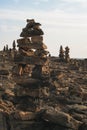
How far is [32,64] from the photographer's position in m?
35.8

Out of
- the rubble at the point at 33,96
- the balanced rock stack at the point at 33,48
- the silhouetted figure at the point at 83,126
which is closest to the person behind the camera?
the silhouetted figure at the point at 83,126

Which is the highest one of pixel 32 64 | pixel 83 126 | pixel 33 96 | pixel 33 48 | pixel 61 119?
pixel 33 48

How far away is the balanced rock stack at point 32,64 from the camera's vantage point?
116 feet

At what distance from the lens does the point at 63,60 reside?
12438 centimetres

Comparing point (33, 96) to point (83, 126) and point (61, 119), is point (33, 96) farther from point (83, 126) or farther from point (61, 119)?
point (83, 126)

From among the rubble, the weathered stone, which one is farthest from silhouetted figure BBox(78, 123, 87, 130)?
the weathered stone

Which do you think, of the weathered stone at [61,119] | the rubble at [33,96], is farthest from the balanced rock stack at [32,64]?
the weathered stone at [61,119]

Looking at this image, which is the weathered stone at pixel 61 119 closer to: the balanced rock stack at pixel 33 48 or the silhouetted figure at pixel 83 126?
the silhouetted figure at pixel 83 126

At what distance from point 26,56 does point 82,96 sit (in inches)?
580

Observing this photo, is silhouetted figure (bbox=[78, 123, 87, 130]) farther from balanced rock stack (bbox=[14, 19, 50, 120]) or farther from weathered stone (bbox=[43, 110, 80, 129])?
balanced rock stack (bbox=[14, 19, 50, 120])

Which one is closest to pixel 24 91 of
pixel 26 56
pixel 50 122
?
pixel 26 56

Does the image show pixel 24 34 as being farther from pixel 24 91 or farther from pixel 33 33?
pixel 24 91

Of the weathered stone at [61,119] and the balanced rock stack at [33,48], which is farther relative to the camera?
the balanced rock stack at [33,48]

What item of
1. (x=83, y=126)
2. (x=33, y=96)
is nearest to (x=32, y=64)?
(x=33, y=96)
